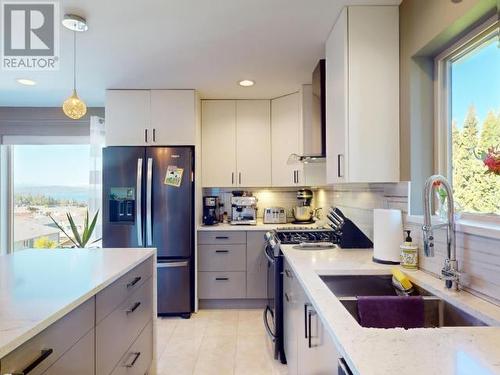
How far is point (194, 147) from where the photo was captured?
3.34 m

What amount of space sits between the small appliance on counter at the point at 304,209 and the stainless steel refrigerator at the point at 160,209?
126cm

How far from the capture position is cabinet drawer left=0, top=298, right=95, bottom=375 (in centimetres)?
88

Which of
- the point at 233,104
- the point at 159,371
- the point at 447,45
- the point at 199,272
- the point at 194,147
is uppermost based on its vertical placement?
the point at 233,104

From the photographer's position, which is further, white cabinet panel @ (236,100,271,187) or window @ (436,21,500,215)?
white cabinet panel @ (236,100,271,187)

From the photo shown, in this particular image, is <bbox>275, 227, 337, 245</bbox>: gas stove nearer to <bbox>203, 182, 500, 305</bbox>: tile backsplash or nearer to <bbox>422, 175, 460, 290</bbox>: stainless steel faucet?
<bbox>203, 182, 500, 305</bbox>: tile backsplash

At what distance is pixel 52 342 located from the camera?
1.04m

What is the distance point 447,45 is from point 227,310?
2.99 m

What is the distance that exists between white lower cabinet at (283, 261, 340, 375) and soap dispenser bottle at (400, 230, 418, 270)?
0.57m

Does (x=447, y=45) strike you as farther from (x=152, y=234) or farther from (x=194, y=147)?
(x=152, y=234)

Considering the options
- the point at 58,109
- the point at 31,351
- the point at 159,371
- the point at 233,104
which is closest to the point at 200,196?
the point at 233,104

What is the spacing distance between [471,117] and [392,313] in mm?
971

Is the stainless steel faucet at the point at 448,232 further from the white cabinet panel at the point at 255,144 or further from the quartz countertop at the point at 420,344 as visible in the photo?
the white cabinet panel at the point at 255,144

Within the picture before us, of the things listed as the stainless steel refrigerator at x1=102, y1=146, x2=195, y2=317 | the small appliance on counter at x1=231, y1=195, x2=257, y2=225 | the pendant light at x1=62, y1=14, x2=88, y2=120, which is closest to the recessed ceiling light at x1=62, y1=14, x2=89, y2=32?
the pendant light at x1=62, y1=14, x2=88, y2=120

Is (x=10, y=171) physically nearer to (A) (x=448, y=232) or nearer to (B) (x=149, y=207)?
(B) (x=149, y=207)
